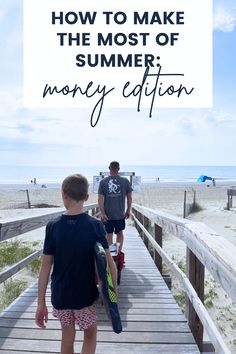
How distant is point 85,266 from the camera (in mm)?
2639

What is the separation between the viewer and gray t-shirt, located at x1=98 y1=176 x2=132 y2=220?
6461mm

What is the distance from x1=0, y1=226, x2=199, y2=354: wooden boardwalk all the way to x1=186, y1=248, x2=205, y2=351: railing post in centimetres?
11

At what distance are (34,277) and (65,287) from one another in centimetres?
484

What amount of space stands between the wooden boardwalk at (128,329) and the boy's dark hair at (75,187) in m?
1.50

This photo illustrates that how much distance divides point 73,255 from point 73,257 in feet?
0.04

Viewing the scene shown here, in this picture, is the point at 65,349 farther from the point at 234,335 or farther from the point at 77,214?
the point at 234,335

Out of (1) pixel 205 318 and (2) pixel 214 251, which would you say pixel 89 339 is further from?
(2) pixel 214 251

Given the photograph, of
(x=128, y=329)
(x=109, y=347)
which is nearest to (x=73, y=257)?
(x=109, y=347)

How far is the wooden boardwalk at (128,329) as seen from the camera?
353cm

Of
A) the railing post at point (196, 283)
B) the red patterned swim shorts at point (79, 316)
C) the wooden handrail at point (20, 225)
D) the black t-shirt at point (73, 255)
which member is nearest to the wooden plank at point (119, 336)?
the railing post at point (196, 283)

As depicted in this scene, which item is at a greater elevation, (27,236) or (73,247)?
(73,247)

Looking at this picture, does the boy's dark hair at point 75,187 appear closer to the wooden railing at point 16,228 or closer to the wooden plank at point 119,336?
the wooden railing at point 16,228

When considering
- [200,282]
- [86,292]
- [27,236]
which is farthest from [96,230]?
[27,236]

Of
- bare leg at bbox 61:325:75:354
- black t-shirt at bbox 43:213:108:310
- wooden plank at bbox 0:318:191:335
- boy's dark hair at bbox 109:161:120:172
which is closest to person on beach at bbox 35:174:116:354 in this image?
black t-shirt at bbox 43:213:108:310
